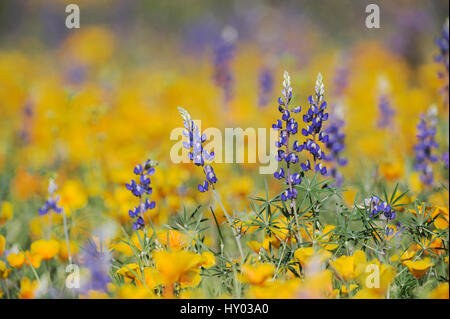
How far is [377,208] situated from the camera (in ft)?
4.52

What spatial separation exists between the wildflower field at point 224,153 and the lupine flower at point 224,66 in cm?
Result: 1

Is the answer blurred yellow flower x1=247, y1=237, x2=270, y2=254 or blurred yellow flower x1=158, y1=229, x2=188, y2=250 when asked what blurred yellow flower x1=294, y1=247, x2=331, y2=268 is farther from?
blurred yellow flower x1=158, y1=229, x2=188, y2=250

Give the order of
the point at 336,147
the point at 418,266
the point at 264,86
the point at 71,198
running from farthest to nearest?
the point at 264,86, the point at 71,198, the point at 336,147, the point at 418,266

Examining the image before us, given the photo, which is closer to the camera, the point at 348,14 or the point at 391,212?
the point at 391,212

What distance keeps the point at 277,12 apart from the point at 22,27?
4.04m

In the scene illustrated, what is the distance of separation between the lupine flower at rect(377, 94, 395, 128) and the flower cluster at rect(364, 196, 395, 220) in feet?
4.72

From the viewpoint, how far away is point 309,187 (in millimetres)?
1352

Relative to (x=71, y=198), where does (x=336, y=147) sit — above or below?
above

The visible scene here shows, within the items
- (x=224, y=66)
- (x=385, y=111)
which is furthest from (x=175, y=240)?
(x=224, y=66)

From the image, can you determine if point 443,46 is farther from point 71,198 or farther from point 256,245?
point 71,198

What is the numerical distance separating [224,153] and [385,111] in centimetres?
94

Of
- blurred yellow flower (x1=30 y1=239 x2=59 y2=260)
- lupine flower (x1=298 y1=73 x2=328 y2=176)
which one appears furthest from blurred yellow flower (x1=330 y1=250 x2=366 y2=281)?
blurred yellow flower (x1=30 y1=239 x2=59 y2=260)
